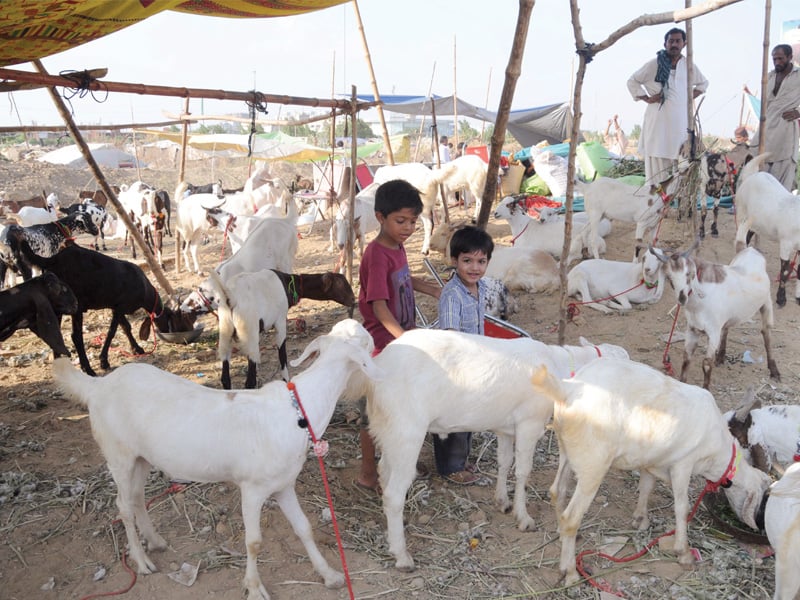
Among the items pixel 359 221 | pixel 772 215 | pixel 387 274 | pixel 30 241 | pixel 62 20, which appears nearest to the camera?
pixel 62 20

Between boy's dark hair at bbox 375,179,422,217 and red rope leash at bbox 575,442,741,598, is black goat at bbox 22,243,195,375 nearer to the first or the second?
boy's dark hair at bbox 375,179,422,217

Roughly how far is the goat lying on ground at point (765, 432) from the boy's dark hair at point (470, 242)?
1893mm

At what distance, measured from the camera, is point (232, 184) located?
2838 cm

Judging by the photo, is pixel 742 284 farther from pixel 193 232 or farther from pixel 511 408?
pixel 193 232

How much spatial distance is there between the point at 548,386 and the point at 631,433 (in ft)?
1.58

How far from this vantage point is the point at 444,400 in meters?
3.26

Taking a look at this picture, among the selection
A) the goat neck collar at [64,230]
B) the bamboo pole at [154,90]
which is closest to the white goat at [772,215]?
the bamboo pole at [154,90]

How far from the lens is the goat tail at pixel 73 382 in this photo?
10.3ft

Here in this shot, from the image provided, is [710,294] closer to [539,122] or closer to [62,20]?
[62,20]

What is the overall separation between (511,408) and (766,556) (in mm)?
1603

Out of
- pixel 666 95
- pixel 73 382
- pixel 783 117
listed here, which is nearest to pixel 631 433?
pixel 73 382

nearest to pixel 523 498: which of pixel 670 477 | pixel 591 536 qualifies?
pixel 591 536

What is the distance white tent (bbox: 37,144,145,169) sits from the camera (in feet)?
97.3

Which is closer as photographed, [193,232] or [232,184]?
[193,232]
